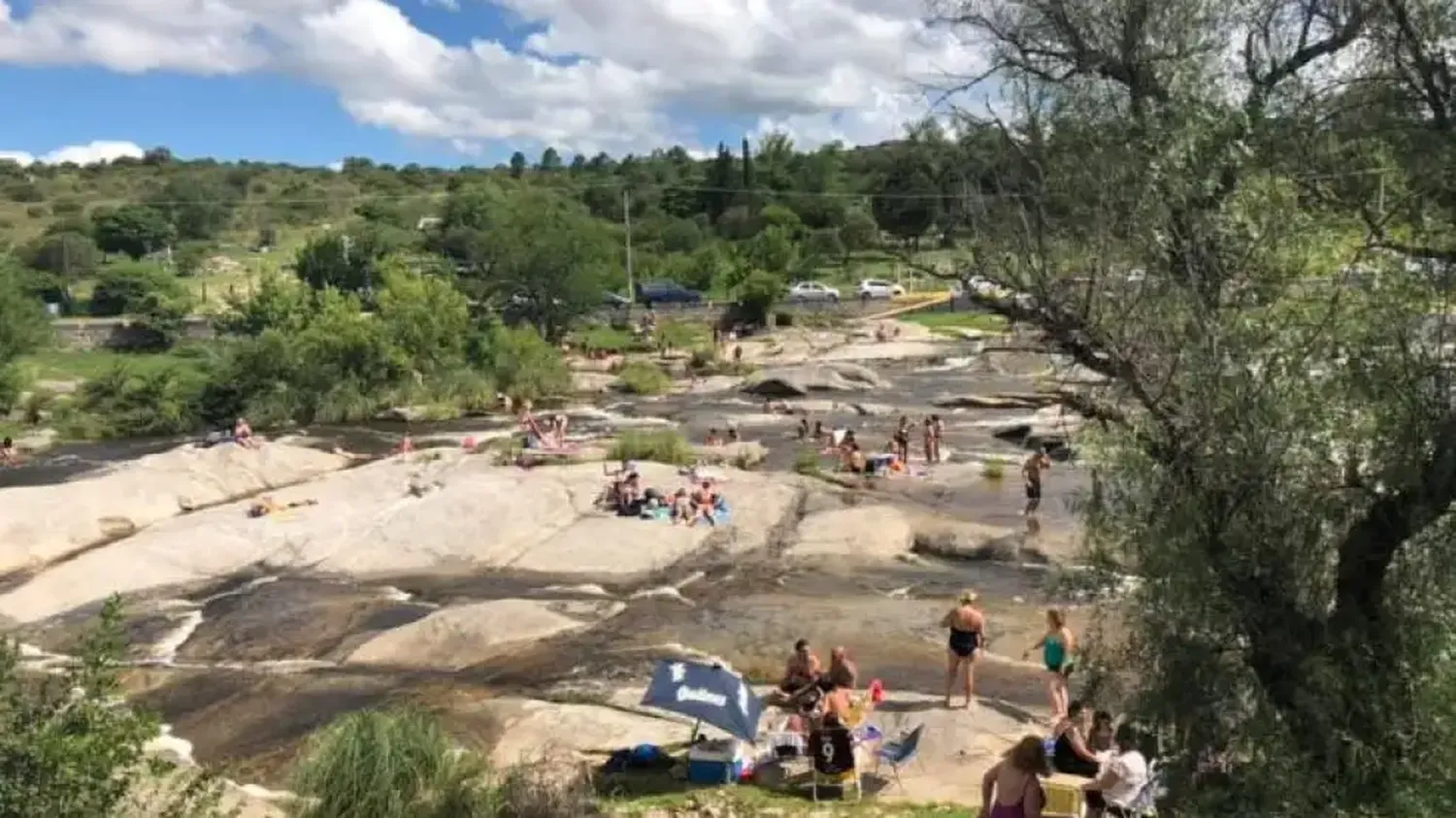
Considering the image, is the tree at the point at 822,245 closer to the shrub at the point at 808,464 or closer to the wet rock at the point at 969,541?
the shrub at the point at 808,464

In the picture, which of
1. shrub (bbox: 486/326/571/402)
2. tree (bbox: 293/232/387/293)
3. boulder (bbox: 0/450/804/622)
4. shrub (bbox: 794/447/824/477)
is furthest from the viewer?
tree (bbox: 293/232/387/293)

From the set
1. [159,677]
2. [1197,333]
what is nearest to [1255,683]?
[1197,333]

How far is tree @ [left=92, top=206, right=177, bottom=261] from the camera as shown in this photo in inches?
4264

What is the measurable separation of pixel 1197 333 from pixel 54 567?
1016 inches

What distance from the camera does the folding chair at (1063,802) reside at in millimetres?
12672

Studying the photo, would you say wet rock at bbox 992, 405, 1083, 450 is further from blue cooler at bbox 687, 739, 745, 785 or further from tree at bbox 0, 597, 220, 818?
tree at bbox 0, 597, 220, 818

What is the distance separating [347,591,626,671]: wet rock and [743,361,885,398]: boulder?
33.8 meters

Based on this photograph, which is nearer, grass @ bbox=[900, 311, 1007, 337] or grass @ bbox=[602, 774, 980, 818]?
grass @ bbox=[602, 774, 980, 818]

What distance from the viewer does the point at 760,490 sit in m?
33.0

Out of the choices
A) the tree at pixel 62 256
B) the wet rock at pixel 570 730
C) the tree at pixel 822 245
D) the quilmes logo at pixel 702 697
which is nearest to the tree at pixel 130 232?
the tree at pixel 62 256

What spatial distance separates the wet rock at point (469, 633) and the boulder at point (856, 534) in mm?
6459

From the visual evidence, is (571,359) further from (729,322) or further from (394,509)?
(394,509)

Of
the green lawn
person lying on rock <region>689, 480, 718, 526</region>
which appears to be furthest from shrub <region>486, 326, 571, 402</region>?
person lying on rock <region>689, 480, 718, 526</region>

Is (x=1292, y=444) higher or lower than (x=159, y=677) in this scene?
higher
